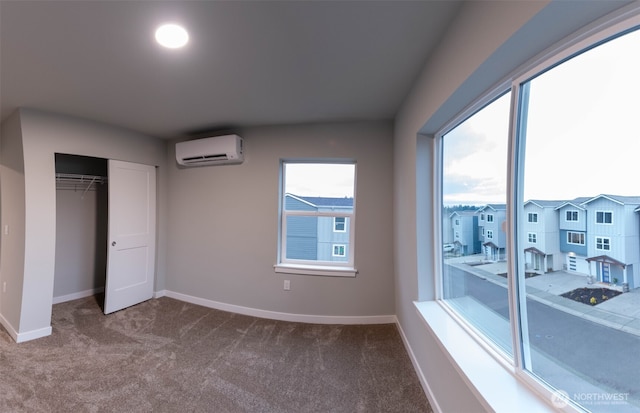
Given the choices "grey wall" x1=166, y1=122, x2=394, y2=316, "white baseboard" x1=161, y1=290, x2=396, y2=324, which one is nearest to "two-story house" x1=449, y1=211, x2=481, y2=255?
"grey wall" x1=166, y1=122, x2=394, y2=316

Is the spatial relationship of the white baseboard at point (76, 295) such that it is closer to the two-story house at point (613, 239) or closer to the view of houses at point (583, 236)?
the view of houses at point (583, 236)

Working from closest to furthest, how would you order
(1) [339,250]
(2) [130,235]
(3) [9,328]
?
(3) [9,328], (1) [339,250], (2) [130,235]

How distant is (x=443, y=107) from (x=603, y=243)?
100cm

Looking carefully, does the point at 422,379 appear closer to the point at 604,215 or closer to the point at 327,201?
the point at 604,215

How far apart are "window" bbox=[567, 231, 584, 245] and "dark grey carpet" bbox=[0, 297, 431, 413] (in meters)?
1.40

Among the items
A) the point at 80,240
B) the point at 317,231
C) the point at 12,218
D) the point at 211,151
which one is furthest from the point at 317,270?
the point at 80,240

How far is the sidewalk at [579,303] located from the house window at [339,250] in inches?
69.6

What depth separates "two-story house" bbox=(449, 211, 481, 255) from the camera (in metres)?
1.50

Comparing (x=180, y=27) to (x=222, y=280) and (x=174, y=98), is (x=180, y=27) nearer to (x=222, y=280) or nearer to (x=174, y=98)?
(x=174, y=98)

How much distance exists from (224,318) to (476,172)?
2958mm

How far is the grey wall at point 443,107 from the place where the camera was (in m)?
0.85

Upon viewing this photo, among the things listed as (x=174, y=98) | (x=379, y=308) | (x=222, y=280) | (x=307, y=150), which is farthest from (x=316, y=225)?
(x=174, y=98)

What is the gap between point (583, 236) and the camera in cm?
89

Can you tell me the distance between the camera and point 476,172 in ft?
4.80
